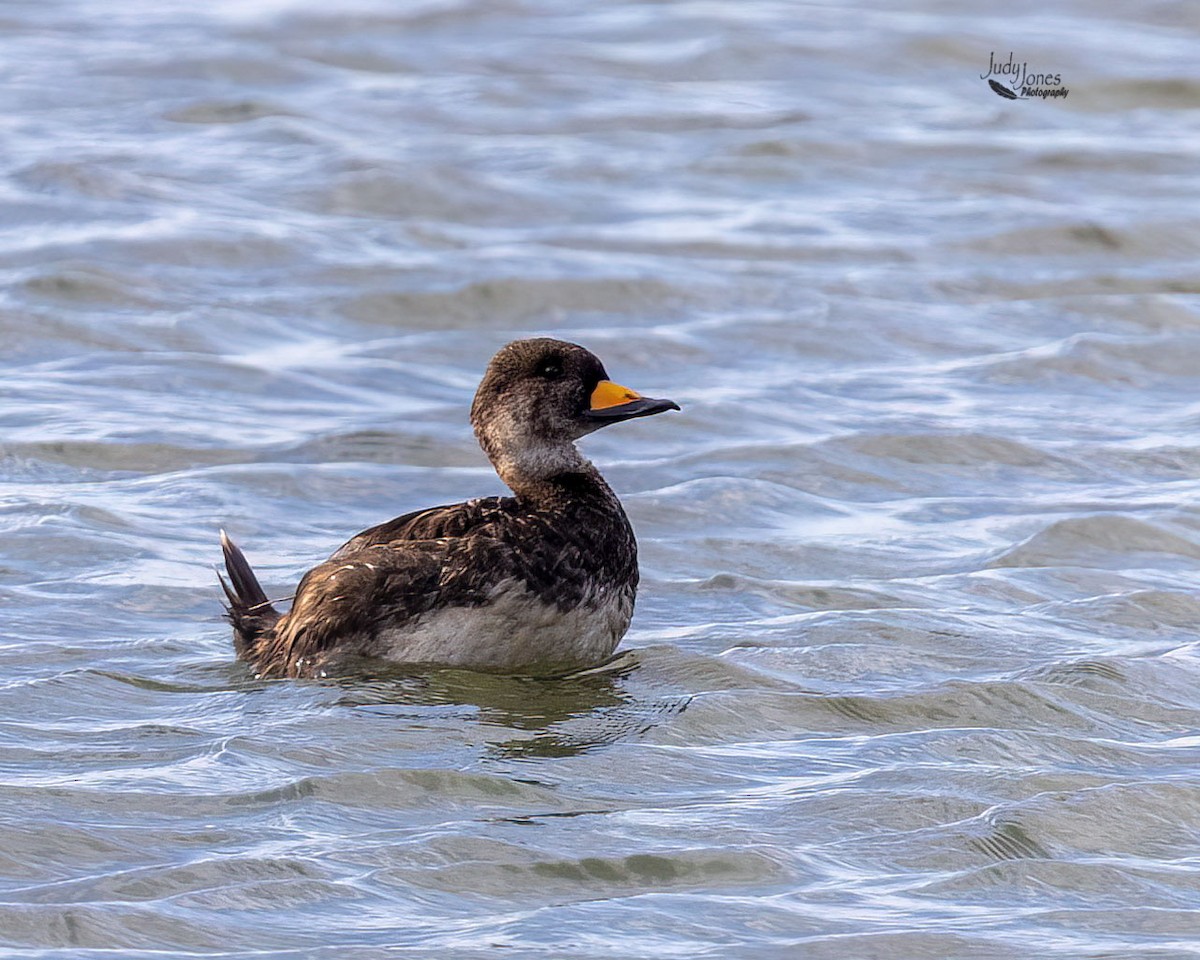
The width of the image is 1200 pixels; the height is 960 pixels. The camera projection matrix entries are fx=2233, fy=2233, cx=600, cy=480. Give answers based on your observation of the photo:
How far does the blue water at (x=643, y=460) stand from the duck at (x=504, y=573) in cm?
18

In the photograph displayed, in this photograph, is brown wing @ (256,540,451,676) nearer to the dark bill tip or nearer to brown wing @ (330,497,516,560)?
brown wing @ (330,497,516,560)

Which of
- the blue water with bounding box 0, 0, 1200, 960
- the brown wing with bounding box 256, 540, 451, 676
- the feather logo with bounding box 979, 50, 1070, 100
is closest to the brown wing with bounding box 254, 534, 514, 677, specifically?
the brown wing with bounding box 256, 540, 451, 676

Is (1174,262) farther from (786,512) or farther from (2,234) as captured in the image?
(2,234)

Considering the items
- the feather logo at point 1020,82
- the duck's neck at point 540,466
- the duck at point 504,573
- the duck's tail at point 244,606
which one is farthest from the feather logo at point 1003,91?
the duck's tail at point 244,606

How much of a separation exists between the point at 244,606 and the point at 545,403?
1.26 metres

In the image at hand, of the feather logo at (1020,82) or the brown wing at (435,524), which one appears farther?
the feather logo at (1020,82)

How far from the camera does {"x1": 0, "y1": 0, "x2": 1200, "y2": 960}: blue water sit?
5.77 meters

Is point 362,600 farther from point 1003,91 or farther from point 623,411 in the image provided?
point 1003,91

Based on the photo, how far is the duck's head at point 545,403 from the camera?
7727mm

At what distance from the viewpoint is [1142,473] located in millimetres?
10180

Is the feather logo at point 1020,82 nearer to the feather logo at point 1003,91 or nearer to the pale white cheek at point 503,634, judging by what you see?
the feather logo at point 1003,91

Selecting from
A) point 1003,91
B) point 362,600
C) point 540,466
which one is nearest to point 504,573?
point 362,600

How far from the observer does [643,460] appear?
10.6 m

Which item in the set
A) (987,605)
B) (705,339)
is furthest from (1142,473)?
(705,339)
